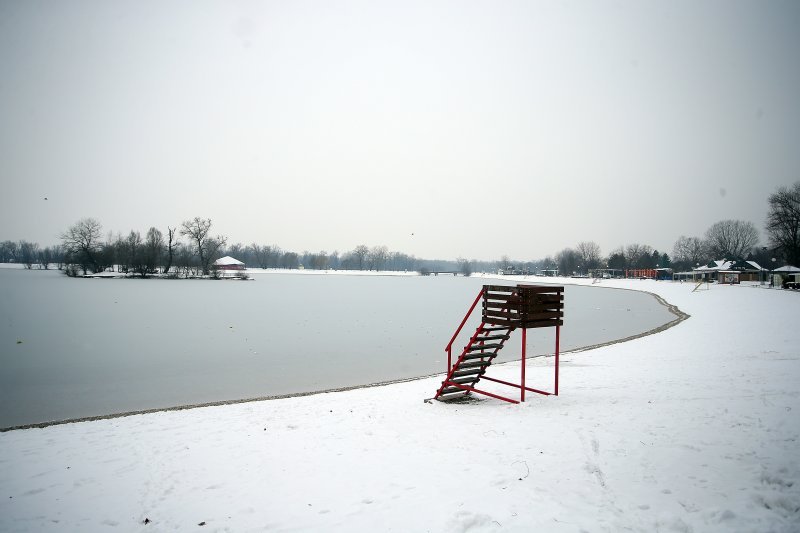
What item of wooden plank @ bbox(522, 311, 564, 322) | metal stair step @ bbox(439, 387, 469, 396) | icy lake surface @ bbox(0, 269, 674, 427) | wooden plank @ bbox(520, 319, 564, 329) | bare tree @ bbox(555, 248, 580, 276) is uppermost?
bare tree @ bbox(555, 248, 580, 276)

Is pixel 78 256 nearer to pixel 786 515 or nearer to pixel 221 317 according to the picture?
pixel 221 317

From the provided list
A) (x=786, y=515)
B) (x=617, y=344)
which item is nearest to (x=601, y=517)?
(x=786, y=515)

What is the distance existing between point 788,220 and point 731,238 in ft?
204

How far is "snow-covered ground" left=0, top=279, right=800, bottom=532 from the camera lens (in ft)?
16.6

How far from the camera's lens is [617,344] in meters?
18.9

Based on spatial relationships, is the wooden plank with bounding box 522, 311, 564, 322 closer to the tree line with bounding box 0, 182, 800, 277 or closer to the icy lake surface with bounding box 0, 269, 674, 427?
the icy lake surface with bounding box 0, 269, 674, 427

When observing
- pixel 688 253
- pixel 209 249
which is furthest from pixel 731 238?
pixel 209 249

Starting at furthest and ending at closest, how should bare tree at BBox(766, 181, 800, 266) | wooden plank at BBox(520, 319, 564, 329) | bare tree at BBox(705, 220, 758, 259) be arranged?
bare tree at BBox(705, 220, 758, 259), bare tree at BBox(766, 181, 800, 266), wooden plank at BBox(520, 319, 564, 329)

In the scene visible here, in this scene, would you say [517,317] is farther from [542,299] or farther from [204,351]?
[204,351]

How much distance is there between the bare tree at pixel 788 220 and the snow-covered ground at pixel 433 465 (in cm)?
7585

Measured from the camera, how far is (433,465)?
21.3 feet

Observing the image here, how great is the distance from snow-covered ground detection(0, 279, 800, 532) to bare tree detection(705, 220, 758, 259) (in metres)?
134

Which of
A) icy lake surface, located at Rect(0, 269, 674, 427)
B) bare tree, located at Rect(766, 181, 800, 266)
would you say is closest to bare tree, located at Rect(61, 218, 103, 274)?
icy lake surface, located at Rect(0, 269, 674, 427)

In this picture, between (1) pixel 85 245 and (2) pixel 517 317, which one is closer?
(2) pixel 517 317
